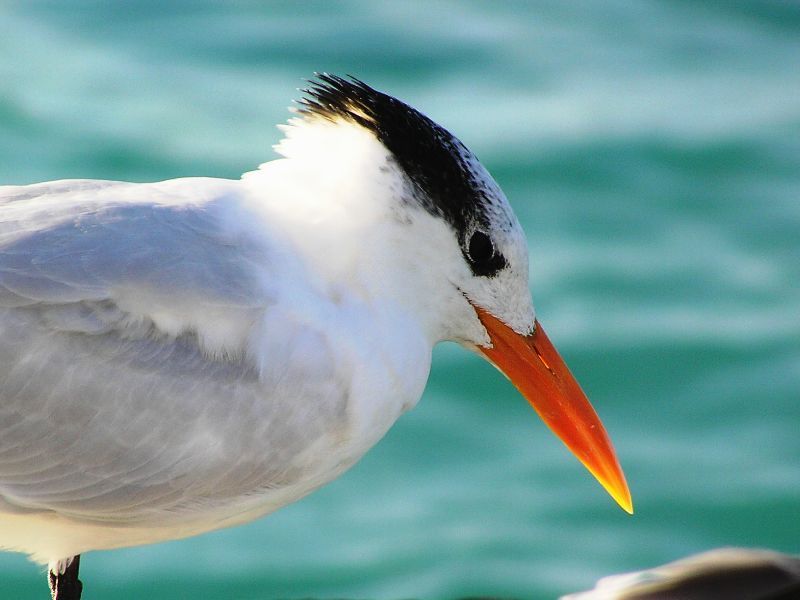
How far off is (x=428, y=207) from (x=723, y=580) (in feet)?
3.80

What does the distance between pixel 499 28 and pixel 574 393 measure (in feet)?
13.8

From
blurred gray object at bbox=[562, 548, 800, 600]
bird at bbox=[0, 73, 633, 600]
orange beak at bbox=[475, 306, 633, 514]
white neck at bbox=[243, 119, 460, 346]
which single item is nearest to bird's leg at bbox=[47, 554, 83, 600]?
bird at bbox=[0, 73, 633, 600]

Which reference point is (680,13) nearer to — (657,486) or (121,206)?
(657,486)

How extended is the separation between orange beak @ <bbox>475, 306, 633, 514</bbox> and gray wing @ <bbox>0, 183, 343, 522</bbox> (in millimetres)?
602

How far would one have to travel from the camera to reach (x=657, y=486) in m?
5.61

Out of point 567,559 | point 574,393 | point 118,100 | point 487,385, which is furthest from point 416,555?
point 118,100

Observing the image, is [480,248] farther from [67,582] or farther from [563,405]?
[67,582]

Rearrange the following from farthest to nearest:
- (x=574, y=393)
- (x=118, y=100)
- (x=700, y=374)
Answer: (x=118, y=100)
(x=700, y=374)
(x=574, y=393)

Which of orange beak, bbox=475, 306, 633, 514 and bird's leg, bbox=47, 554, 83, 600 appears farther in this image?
bird's leg, bbox=47, 554, 83, 600

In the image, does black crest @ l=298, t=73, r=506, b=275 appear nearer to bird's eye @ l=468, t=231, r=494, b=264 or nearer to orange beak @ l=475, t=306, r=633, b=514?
bird's eye @ l=468, t=231, r=494, b=264

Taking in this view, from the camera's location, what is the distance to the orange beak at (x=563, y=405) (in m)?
3.81

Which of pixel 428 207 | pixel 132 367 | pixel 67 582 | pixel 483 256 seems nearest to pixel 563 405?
pixel 483 256

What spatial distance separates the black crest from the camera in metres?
3.50

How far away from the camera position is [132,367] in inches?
136
